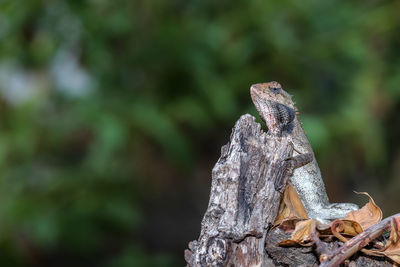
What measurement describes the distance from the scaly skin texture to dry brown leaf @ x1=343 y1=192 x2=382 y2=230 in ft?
1.82

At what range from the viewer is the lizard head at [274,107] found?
9.73 feet

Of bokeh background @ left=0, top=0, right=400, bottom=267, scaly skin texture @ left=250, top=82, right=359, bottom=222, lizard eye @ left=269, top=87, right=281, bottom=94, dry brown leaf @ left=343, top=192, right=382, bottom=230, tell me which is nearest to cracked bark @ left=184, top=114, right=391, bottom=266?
dry brown leaf @ left=343, top=192, right=382, bottom=230

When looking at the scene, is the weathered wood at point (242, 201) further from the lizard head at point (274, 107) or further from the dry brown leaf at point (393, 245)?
the lizard head at point (274, 107)

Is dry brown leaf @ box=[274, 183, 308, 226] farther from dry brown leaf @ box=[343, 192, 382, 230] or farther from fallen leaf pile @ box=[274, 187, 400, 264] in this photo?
dry brown leaf @ box=[343, 192, 382, 230]

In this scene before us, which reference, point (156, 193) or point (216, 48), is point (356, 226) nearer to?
point (216, 48)

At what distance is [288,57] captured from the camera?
6281 mm

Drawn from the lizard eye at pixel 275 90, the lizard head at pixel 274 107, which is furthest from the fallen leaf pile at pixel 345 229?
the lizard eye at pixel 275 90

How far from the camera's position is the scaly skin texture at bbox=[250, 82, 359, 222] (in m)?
2.53

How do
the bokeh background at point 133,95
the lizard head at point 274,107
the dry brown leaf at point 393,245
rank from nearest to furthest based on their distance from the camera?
1. the dry brown leaf at point 393,245
2. the lizard head at point 274,107
3. the bokeh background at point 133,95

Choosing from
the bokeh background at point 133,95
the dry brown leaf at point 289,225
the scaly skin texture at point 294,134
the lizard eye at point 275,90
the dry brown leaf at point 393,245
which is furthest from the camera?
the bokeh background at point 133,95

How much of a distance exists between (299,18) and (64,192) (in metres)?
3.66

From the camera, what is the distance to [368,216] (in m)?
1.83

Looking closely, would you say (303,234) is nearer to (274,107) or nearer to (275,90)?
(274,107)

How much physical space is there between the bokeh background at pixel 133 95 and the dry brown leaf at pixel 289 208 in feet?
11.9
